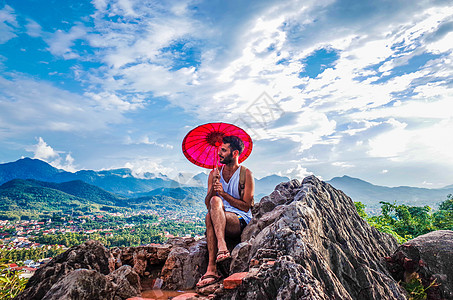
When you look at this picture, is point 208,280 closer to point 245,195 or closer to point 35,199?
point 245,195

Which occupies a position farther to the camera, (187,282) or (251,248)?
(187,282)

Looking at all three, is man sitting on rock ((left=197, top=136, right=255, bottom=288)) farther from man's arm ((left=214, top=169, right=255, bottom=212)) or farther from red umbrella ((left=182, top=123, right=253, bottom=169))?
red umbrella ((left=182, top=123, right=253, bottom=169))

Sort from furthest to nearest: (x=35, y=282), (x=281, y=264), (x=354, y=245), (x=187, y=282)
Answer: (x=187, y=282) < (x=354, y=245) < (x=35, y=282) < (x=281, y=264)

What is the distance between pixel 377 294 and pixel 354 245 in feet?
3.07

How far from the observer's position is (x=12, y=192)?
13688 centimetres

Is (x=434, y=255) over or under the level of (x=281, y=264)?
under

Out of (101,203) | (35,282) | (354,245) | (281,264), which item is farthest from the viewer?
(101,203)

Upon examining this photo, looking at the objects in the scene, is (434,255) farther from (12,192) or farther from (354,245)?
(12,192)

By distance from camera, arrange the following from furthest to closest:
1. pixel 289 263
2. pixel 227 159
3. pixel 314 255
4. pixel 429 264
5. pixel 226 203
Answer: pixel 227 159 → pixel 226 203 → pixel 429 264 → pixel 314 255 → pixel 289 263

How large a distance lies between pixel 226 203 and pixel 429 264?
360cm

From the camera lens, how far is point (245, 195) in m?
5.26

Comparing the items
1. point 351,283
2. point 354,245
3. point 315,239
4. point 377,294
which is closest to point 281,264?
point 315,239

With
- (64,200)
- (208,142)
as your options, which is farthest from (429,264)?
(64,200)

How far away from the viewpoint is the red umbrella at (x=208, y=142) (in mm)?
5578
